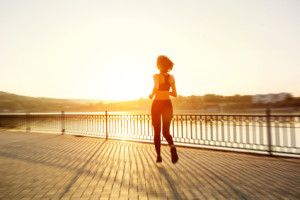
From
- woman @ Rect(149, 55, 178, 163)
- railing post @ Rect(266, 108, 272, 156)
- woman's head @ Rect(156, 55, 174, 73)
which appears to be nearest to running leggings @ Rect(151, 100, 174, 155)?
woman @ Rect(149, 55, 178, 163)

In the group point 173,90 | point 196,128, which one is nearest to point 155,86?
point 173,90

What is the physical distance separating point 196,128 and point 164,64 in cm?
386

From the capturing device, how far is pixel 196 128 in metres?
8.18

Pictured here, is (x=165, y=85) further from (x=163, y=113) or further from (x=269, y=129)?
(x=269, y=129)

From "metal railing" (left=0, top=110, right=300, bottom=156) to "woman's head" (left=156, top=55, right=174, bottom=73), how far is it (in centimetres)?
292

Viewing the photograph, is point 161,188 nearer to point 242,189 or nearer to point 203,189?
point 203,189

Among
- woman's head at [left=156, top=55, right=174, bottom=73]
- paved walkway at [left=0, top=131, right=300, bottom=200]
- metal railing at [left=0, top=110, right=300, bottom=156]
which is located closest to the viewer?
paved walkway at [left=0, top=131, right=300, bottom=200]

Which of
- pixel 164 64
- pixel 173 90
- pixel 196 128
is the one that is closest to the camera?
pixel 164 64

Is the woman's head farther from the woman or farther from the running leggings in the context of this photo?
the running leggings

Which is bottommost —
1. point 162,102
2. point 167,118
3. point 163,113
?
point 167,118

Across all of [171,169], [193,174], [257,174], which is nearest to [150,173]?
[171,169]

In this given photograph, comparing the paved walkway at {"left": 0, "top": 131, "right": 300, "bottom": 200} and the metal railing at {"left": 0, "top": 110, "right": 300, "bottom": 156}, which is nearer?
the paved walkway at {"left": 0, "top": 131, "right": 300, "bottom": 200}

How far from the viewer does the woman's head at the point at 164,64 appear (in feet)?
16.8

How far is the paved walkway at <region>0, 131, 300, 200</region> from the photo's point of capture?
324cm
